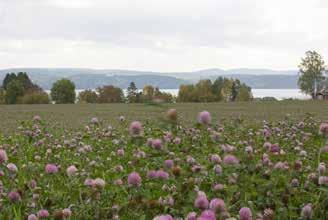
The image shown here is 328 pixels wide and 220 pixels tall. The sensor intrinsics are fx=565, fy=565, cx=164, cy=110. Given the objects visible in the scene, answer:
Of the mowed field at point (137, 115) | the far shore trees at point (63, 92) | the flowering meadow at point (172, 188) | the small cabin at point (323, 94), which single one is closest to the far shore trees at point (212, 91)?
the far shore trees at point (63, 92)

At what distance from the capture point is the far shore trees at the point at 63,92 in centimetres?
6256

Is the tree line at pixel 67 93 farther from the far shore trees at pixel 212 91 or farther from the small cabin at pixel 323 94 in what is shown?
the small cabin at pixel 323 94

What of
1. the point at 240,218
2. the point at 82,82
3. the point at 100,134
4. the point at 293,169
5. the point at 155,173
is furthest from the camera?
the point at 82,82

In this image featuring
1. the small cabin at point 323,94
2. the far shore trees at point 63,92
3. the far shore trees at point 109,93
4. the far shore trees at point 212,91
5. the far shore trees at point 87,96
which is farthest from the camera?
the far shore trees at point 87,96

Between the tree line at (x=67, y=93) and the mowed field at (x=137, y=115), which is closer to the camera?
the mowed field at (x=137, y=115)

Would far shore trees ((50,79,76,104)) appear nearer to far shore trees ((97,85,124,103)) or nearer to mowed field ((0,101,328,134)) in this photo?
far shore trees ((97,85,124,103))

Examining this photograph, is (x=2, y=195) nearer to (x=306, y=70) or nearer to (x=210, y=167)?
(x=210, y=167)

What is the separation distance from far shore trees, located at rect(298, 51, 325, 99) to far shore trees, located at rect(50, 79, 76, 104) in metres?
38.3

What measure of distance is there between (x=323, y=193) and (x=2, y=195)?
183 centimetres

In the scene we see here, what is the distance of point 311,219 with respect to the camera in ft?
9.66

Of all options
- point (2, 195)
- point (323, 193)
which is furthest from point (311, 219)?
point (2, 195)

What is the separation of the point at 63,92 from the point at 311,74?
40.5m

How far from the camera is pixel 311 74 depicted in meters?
85.4

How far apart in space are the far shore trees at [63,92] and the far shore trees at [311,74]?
38.3m
